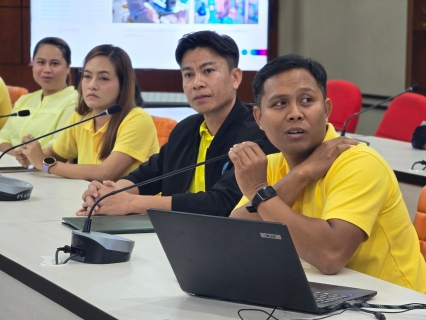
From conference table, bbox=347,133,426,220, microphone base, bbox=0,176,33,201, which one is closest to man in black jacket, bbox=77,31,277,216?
microphone base, bbox=0,176,33,201

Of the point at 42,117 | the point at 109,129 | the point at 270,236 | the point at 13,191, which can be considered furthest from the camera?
the point at 42,117

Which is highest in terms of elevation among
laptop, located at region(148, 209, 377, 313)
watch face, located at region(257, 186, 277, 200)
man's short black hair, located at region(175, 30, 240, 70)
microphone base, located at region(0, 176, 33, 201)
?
man's short black hair, located at region(175, 30, 240, 70)

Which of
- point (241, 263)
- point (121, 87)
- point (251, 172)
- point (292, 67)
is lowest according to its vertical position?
point (241, 263)

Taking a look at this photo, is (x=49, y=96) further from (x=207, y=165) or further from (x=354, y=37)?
(x=354, y=37)

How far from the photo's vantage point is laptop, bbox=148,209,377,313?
1438mm

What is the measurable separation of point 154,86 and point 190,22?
1.89 m

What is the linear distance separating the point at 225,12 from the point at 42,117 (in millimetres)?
2067

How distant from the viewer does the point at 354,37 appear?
724 centimetres

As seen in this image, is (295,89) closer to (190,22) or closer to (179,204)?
(179,204)

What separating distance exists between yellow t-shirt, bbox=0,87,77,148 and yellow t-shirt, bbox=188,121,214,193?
5.29ft

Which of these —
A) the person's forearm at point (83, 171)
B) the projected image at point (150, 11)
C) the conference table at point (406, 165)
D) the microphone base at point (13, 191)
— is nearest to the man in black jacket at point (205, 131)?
the microphone base at point (13, 191)

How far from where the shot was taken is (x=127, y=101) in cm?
343

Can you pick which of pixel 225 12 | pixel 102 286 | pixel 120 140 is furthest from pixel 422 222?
pixel 225 12

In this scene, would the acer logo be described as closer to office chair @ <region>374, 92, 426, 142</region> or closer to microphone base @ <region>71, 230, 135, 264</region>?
microphone base @ <region>71, 230, 135, 264</region>
